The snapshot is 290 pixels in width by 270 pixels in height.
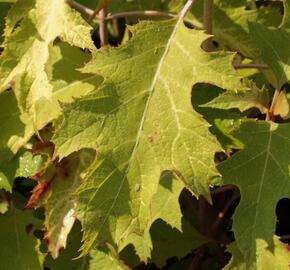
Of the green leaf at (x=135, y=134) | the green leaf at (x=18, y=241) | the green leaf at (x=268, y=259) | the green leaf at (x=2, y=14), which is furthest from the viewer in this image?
the green leaf at (x=2, y=14)

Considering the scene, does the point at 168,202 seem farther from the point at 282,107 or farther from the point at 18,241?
the point at 18,241

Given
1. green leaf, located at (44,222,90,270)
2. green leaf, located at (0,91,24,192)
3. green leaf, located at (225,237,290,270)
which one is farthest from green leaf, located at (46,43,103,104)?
green leaf, located at (225,237,290,270)

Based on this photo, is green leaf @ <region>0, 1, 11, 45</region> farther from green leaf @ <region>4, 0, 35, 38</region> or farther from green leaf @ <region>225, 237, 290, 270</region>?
green leaf @ <region>225, 237, 290, 270</region>

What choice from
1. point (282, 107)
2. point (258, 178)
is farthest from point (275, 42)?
point (258, 178)

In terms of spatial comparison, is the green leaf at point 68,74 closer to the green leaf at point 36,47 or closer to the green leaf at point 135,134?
the green leaf at point 36,47

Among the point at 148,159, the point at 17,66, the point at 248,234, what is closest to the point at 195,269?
the point at 248,234

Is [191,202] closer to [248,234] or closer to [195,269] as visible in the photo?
[195,269]

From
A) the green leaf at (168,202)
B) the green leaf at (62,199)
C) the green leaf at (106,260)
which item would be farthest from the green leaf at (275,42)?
the green leaf at (106,260)
